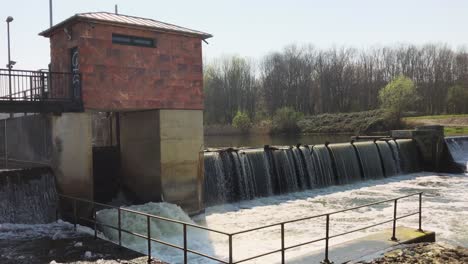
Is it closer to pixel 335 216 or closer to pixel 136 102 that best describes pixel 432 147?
pixel 335 216

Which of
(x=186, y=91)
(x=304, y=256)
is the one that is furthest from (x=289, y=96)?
(x=304, y=256)

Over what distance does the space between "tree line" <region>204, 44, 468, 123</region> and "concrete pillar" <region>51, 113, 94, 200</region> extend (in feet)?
218

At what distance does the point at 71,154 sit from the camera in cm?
1302

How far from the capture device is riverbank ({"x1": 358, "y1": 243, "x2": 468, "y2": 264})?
8.47 meters

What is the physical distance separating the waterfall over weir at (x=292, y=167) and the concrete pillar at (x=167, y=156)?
2609mm

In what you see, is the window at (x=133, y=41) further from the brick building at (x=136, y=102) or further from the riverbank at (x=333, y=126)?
the riverbank at (x=333, y=126)

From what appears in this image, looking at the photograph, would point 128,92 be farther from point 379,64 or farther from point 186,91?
point 379,64

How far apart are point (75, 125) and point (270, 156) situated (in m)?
10.4

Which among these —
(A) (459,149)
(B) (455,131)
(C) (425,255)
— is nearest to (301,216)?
(C) (425,255)

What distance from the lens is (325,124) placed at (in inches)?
2566

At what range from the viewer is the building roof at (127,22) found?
13177mm

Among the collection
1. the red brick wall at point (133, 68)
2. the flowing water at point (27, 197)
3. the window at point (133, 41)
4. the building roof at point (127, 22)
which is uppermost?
the building roof at point (127, 22)

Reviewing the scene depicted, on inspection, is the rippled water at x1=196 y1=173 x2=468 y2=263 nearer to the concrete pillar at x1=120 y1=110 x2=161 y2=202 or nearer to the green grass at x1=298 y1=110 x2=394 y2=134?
the concrete pillar at x1=120 y1=110 x2=161 y2=202

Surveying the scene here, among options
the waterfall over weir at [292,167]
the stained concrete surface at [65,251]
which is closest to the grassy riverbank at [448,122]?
the waterfall over weir at [292,167]
